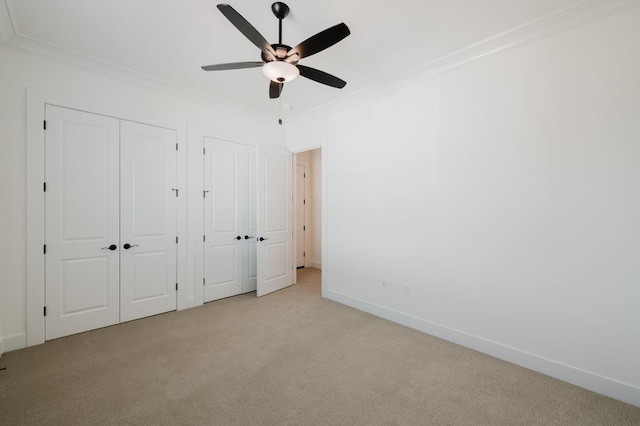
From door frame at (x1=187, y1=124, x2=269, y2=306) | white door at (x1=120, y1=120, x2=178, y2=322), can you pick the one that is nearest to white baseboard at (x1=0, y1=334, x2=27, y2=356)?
white door at (x1=120, y1=120, x2=178, y2=322)

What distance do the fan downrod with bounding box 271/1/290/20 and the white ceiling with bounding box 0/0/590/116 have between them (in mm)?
41

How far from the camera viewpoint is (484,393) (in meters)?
2.07

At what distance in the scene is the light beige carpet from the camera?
182 centimetres

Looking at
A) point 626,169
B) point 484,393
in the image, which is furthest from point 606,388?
point 626,169

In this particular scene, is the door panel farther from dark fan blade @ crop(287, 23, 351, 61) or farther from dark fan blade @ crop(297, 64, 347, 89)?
dark fan blade @ crop(287, 23, 351, 61)

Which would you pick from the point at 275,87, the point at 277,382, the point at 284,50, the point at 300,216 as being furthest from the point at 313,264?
the point at 284,50

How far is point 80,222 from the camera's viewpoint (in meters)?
2.97

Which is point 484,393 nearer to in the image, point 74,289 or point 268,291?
point 268,291

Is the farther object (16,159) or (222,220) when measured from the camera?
(222,220)

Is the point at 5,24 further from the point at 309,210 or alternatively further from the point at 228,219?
the point at 309,210

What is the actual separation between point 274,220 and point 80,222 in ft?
8.02

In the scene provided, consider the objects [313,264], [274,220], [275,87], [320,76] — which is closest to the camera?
[320,76]

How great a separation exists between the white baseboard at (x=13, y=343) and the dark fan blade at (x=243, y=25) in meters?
3.58

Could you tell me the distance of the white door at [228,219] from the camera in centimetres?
399
